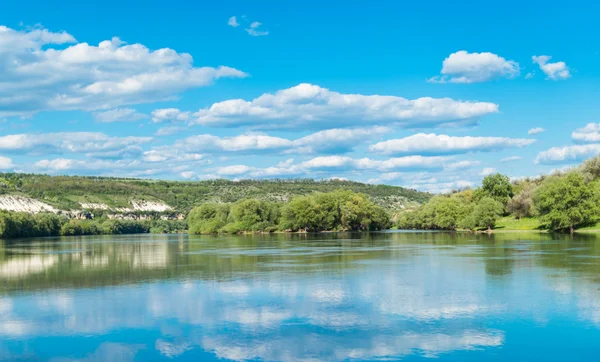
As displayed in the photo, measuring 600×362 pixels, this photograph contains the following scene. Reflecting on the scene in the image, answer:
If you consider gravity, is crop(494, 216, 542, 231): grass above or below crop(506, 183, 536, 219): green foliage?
below

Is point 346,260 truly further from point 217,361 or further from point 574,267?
point 217,361

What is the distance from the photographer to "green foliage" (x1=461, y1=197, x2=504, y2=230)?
122688mm

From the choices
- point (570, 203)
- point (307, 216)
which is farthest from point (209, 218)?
Result: point (570, 203)

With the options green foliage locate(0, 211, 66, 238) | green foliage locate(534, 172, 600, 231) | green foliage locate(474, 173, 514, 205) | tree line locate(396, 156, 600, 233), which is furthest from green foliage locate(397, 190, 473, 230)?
green foliage locate(0, 211, 66, 238)

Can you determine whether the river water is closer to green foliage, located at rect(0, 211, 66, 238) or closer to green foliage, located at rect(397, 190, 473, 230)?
green foliage, located at rect(397, 190, 473, 230)

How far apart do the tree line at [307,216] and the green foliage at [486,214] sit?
34.0 m

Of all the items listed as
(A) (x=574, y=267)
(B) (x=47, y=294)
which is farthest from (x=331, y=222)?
(B) (x=47, y=294)

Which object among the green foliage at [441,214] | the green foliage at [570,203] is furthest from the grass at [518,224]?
the green foliage at [570,203]

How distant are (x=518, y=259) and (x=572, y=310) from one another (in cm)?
2396

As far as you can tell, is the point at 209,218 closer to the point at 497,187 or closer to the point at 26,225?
the point at 26,225

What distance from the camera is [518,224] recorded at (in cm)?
12494

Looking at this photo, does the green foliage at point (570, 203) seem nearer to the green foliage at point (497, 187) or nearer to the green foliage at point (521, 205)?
the green foliage at point (521, 205)

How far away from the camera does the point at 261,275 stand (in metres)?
38.8

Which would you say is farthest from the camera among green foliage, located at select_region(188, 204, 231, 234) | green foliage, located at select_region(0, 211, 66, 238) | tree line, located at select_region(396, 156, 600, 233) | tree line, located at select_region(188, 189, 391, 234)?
green foliage, located at select_region(188, 204, 231, 234)
